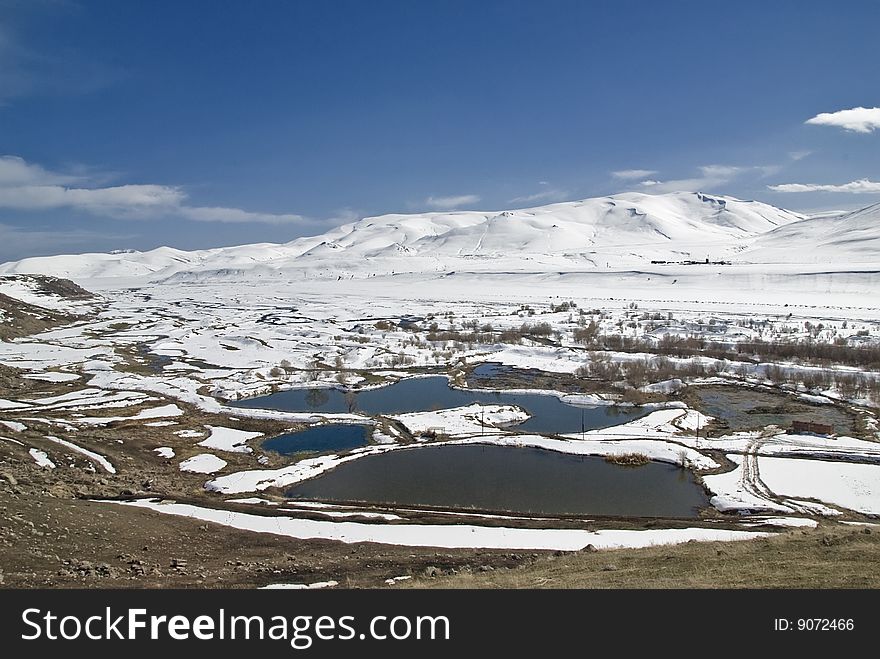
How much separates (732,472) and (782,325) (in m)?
34.1

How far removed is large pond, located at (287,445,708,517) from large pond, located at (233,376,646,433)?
174 inches

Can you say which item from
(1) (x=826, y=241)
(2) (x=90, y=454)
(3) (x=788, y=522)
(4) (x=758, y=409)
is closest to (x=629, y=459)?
(3) (x=788, y=522)

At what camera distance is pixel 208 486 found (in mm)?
15641

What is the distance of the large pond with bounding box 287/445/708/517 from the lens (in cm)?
1471

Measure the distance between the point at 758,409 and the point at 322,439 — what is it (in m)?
18.4

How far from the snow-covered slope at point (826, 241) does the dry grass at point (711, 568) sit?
97.9 m

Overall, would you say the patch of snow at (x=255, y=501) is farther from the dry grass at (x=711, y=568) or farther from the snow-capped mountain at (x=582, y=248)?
the snow-capped mountain at (x=582, y=248)

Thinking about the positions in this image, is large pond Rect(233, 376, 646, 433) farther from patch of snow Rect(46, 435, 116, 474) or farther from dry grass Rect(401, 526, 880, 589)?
dry grass Rect(401, 526, 880, 589)

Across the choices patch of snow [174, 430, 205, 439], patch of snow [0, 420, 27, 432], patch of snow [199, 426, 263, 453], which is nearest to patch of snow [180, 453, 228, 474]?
patch of snow [199, 426, 263, 453]

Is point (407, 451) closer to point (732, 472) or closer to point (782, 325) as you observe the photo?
point (732, 472)

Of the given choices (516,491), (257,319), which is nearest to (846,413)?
Result: (516,491)

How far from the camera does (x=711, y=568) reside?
8.43 meters

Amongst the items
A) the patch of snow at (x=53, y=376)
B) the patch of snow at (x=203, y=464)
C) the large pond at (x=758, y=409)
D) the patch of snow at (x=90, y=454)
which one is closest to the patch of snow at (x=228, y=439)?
the patch of snow at (x=203, y=464)

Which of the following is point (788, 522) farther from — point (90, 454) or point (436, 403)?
point (90, 454)
